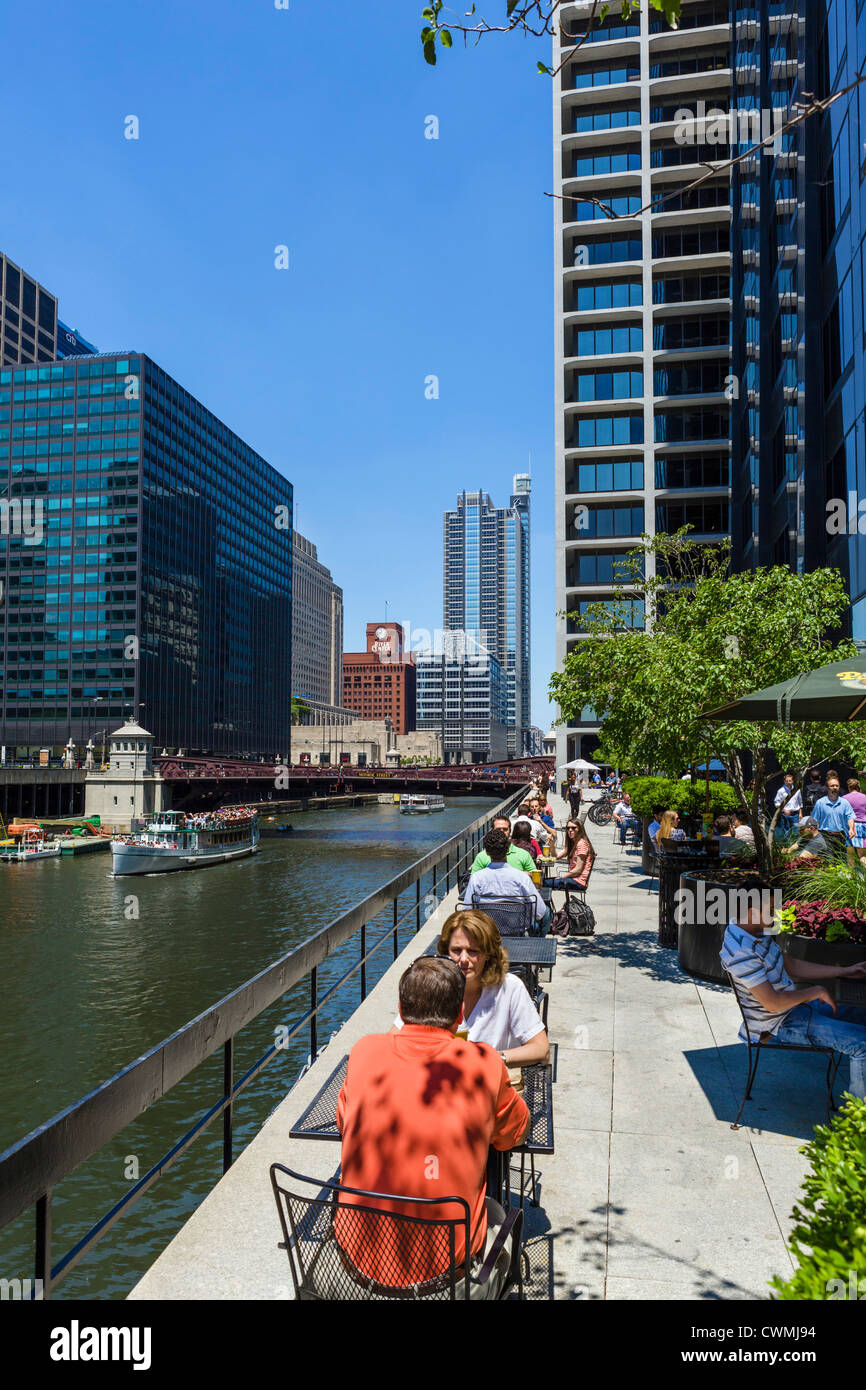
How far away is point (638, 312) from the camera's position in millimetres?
62062

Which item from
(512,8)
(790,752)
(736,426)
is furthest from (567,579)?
(512,8)

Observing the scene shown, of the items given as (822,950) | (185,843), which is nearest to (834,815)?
(822,950)

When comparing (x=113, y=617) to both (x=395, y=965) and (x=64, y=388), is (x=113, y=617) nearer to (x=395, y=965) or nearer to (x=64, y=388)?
(x=64, y=388)

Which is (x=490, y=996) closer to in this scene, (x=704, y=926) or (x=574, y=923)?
(x=704, y=926)

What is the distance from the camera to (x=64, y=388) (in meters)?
115

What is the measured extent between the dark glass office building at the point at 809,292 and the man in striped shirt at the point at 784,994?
1728 cm

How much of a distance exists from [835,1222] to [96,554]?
118669mm

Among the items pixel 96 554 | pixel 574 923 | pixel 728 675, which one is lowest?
pixel 574 923

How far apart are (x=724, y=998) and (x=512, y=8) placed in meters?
8.02

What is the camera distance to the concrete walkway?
3973 mm

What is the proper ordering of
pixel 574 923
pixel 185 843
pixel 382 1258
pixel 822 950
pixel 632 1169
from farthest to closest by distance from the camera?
pixel 185 843, pixel 574 923, pixel 822 950, pixel 632 1169, pixel 382 1258

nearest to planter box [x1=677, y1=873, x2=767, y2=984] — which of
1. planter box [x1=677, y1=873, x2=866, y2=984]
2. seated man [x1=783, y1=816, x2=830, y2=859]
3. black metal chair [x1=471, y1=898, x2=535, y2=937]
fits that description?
planter box [x1=677, y1=873, x2=866, y2=984]

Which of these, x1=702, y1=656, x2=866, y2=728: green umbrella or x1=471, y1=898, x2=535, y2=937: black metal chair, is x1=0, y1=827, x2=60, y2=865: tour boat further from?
x1=702, y1=656, x2=866, y2=728: green umbrella

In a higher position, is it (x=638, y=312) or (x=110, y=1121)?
(x=638, y=312)
